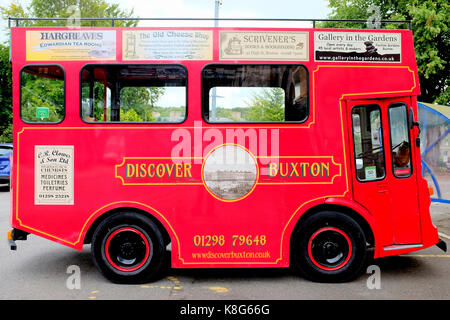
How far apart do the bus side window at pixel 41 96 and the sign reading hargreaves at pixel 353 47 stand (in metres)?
3.26

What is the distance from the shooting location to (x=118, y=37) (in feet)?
16.3

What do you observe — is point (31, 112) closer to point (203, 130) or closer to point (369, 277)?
point (203, 130)

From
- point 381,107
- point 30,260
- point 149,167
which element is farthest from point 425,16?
point 30,260

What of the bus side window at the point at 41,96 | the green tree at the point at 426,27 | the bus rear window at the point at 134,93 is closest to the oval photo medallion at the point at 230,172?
the bus rear window at the point at 134,93

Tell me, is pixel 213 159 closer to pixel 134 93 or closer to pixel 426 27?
pixel 134 93

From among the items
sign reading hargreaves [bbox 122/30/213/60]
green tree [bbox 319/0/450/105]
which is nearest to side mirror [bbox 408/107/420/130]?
sign reading hargreaves [bbox 122/30/213/60]

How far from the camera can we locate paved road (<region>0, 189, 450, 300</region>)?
460 cm

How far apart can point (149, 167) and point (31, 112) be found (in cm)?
163

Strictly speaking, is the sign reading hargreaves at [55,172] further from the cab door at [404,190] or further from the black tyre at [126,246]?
the cab door at [404,190]

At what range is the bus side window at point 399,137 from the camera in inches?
200

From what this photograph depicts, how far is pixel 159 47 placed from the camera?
4.97 m

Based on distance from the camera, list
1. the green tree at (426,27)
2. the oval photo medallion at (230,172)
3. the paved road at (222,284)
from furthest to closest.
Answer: the green tree at (426,27) < the oval photo medallion at (230,172) < the paved road at (222,284)

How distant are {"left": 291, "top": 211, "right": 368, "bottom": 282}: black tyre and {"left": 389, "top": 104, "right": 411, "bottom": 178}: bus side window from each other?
3.24 feet

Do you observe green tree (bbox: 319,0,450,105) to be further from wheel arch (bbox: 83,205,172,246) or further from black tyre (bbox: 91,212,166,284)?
black tyre (bbox: 91,212,166,284)
